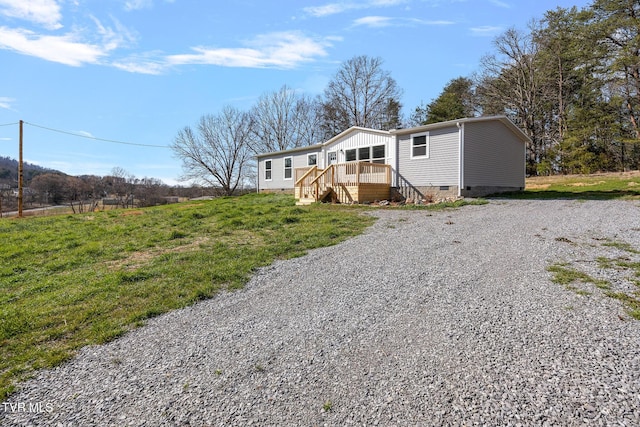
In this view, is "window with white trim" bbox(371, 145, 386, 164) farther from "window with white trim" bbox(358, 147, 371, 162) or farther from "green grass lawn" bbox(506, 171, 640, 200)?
"green grass lawn" bbox(506, 171, 640, 200)

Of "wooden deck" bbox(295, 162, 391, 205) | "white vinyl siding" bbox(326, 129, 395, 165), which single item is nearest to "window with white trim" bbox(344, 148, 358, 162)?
"white vinyl siding" bbox(326, 129, 395, 165)

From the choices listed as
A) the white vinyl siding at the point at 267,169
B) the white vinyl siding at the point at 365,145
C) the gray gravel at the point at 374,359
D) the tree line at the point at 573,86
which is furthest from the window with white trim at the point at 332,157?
the tree line at the point at 573,86

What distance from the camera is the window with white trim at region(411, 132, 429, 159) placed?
44.5ft

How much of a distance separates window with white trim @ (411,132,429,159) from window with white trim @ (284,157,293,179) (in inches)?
343

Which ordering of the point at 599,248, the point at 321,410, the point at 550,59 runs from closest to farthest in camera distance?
the point at 321,410
the point at 599,248
the point at 550,59

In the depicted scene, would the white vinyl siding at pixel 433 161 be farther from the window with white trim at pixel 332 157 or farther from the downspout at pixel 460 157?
the window with white trim at pixel 332 157

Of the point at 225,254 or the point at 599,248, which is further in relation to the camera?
the point at 225,254

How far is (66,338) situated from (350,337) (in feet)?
8.89

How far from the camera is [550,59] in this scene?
78.1 feet

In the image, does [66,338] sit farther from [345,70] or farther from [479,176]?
[345,70]

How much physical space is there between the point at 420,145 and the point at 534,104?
17335 millimetres

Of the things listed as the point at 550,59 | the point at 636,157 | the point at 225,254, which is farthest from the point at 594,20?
the point at 225,254

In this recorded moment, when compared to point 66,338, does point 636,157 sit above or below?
above

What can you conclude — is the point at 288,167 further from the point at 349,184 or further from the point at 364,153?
the point at 349,184
